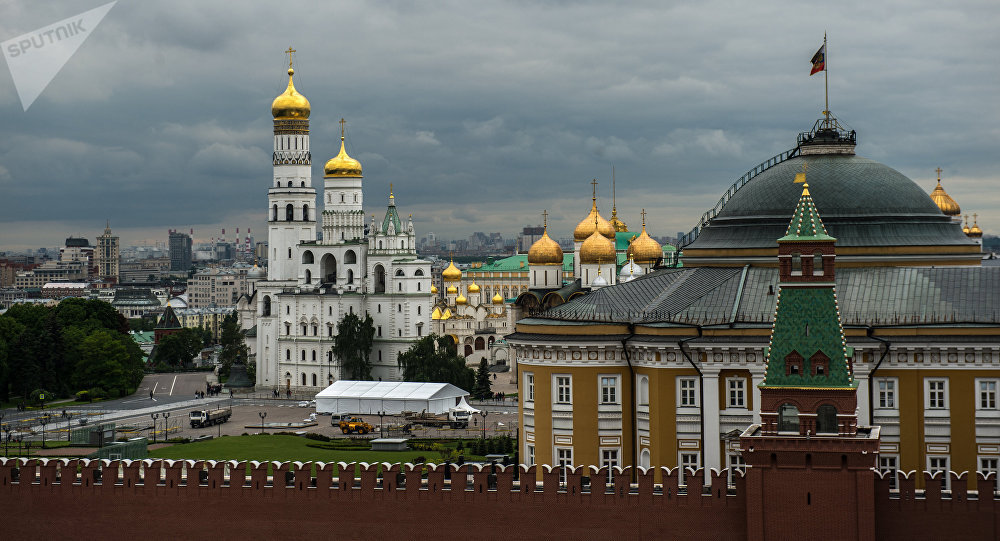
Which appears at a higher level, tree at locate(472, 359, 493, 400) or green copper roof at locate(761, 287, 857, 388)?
green copper roof at locate(761, 287, 857, 388)

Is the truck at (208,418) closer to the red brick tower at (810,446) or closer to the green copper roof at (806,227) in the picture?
the green copper roof at (806,227)

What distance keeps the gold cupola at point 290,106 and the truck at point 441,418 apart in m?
32.8

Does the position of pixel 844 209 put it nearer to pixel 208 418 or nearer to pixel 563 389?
pixel 563 389

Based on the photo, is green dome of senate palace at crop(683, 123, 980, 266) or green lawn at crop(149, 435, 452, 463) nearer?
green dome of senate palace at crop(683, 123, 980, 266)

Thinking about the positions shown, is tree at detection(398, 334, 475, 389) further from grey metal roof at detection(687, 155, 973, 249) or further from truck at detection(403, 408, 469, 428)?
grey metal roof at detection(687, 155, 973, 249)

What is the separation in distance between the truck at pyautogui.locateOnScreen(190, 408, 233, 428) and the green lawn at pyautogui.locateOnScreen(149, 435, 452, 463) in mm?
8585

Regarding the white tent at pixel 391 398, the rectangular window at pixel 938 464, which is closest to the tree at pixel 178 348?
the white tent at pixel 391 398

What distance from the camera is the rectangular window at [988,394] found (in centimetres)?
4253

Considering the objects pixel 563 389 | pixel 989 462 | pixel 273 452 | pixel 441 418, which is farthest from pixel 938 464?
pixel 441 418

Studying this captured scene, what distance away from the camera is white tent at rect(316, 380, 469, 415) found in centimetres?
8719

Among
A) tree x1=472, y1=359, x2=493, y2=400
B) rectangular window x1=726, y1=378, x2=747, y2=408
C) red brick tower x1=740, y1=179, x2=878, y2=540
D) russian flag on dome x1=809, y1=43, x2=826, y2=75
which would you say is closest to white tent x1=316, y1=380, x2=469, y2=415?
tree x1=472, y1=359, x2=493, y2=400

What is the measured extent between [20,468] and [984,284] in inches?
1130

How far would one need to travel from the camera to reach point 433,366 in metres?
97.3

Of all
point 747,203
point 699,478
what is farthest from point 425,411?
point 699,478
